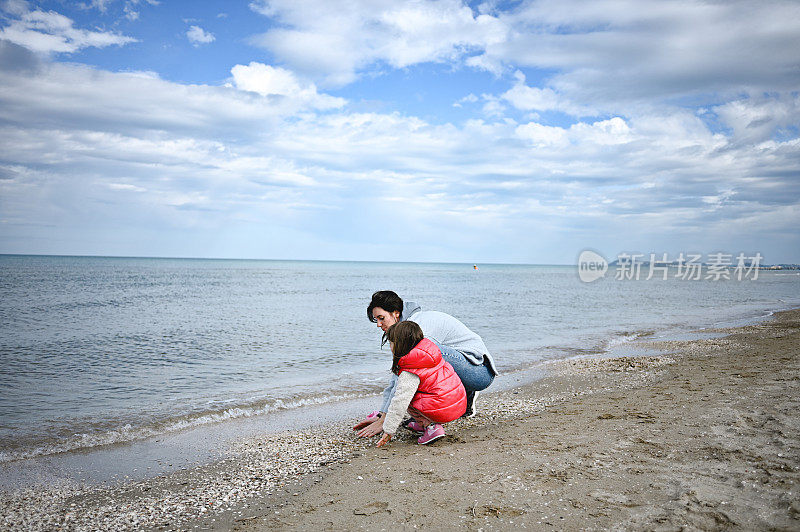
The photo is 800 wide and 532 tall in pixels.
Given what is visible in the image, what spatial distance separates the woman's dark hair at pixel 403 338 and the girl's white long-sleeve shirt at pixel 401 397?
0.13m

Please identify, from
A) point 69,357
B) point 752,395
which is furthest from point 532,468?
point 69,357

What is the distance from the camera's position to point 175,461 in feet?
20.0

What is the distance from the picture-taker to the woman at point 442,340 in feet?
19.3

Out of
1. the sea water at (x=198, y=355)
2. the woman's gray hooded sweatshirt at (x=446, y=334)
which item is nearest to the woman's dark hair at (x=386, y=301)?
the woman's gray hooded sweatshirt at (x=446, y=334)

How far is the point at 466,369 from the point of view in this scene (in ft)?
19.8

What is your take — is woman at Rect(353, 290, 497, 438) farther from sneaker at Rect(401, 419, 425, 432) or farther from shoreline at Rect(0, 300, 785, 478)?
shoreline at Rect(0, 300, 785, 478)

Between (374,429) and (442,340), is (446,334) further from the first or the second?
(374,429)

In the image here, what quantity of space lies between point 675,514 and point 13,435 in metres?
8.60

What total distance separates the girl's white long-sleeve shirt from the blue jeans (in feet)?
2.18

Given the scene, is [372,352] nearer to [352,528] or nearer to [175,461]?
[175,461]

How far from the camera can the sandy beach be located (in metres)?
3.74

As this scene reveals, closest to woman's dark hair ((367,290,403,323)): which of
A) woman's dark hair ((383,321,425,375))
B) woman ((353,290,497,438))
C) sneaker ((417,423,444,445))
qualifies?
woman ((353,290,497,438))

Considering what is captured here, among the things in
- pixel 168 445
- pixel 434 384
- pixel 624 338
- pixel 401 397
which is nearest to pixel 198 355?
pixel 168 445

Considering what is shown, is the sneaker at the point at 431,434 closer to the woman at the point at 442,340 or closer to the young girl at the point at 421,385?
the young girl at the point at 421,385
